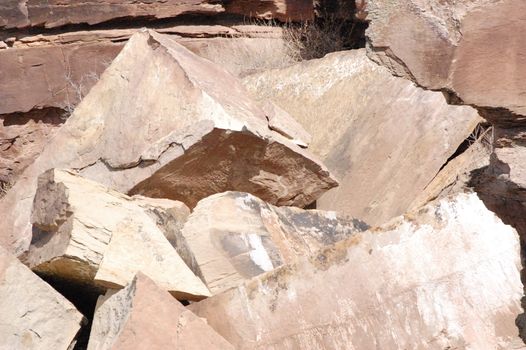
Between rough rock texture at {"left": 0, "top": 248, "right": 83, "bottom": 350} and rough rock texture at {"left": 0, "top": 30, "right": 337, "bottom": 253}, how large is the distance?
789 millimetres

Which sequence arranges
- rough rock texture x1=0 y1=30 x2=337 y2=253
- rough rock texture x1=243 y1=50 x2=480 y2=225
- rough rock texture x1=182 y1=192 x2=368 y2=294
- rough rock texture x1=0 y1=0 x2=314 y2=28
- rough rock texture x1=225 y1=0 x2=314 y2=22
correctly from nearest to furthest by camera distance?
1. rough rock texture x1=182 y1=192 x2=368 y2=294
2. rough rock texture x1=0 y1=30 x2=337 y2=253
3. rough rock texture x1=243 y1=50 x2=480 y2=225
4. rough rock texture x1=0 y1=0 x2=314 y2=28
5. rough rock texture x1=225 y1=0 x2=314 y2=22

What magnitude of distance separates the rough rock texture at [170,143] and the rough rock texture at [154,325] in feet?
4.58

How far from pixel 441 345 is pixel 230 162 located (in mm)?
2071

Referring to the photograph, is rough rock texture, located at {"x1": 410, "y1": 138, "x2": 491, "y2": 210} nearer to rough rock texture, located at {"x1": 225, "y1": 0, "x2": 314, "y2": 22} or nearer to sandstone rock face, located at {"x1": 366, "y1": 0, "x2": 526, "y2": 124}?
sandstone rock face, located at {"x1": 366, "y1": 0, "x2": 526, "y2": 124}

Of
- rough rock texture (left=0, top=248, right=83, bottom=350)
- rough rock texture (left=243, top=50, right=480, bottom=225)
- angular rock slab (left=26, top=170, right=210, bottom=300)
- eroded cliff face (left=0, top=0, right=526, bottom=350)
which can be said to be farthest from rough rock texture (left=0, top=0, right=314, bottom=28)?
rough rock texture (left=0, top=248, right=83, bottom=350)

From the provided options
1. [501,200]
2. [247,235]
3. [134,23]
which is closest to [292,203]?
[247,235]

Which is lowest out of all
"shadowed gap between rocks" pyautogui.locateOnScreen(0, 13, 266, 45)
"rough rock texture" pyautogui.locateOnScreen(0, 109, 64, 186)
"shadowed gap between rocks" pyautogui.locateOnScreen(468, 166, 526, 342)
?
"rough rock texture" pyautogui.locateOnScreen(0, 109, 64, 186)

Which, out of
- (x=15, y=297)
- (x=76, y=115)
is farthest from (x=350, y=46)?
(x=15, y=297)

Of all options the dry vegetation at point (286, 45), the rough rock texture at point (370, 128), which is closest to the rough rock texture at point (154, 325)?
the rough rock texture at point (370, 128)

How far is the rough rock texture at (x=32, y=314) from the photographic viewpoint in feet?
14.0

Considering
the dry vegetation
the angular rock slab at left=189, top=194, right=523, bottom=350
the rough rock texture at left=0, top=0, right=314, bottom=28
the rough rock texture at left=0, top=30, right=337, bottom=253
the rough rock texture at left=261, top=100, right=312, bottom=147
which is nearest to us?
the angular rock slab at left=189, top=194, right=523, bottom=350

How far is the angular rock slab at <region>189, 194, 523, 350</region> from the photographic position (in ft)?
11.6

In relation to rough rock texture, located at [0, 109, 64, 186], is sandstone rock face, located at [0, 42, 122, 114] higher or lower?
higher

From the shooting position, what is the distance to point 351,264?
3775 mm
